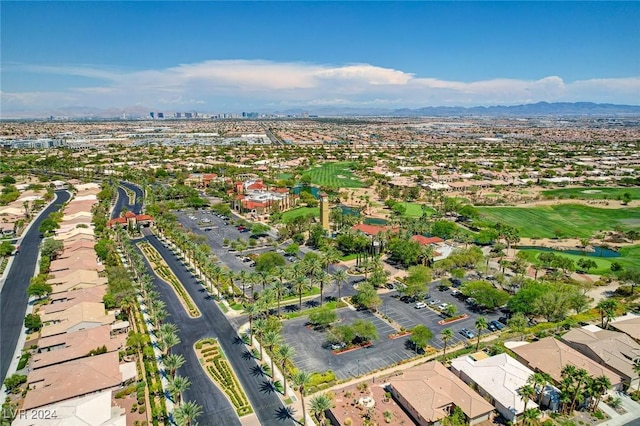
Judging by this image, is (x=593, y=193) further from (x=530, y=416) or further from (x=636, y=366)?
(x=530, y=416)

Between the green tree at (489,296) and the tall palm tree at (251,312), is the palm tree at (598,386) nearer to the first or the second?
the green tree at (489,296)

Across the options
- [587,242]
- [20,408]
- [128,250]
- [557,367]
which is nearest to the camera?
[20,408]

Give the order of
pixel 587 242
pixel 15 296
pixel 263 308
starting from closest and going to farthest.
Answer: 1. pixel 263 308
2. pixel 15 296
3. pixel 587 242

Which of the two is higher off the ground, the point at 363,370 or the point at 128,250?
the point at 128,250

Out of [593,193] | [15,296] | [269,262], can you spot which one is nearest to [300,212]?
[269,262]

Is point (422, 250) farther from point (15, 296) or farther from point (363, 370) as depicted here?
point (15, 296)

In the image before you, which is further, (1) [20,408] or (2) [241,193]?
(2) [241,193]

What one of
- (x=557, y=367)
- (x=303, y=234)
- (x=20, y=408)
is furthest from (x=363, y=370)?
(x=303, y=234)
